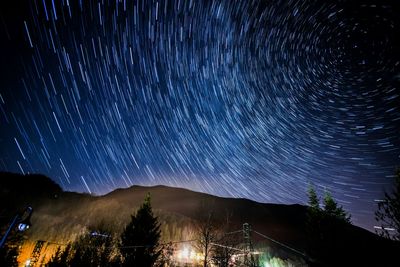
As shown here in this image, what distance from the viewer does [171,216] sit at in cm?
9850

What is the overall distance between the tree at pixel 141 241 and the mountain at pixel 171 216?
9.80 meters

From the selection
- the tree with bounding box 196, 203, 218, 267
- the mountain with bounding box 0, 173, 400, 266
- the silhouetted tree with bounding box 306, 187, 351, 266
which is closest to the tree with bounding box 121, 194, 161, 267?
the tree with bounding box 196, 203, 218, 267

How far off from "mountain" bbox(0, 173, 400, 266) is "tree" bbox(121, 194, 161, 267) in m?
9.80

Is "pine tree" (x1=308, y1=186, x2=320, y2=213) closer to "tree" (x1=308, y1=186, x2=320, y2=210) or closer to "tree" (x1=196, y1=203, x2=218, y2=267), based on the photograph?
"tree" (x1=308, y1=186, x2=320, y2=210)

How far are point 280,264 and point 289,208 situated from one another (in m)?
115

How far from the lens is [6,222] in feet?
89.4

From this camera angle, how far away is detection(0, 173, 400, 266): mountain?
13294 mm

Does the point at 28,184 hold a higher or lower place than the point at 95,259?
higher

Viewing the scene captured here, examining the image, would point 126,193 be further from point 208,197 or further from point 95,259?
point 95,259

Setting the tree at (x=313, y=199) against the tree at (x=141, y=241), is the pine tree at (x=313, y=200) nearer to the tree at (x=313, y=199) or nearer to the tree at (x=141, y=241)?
the tree at (x=313, y=199)

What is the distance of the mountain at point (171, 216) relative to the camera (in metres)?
13.3

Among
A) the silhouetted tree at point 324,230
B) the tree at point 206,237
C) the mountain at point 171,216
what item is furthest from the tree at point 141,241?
the silhouetted tree at point 324,230

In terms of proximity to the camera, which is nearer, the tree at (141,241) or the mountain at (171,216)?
the mountain at (171,216)

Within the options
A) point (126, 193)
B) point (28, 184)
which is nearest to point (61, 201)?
point (28, 184)
